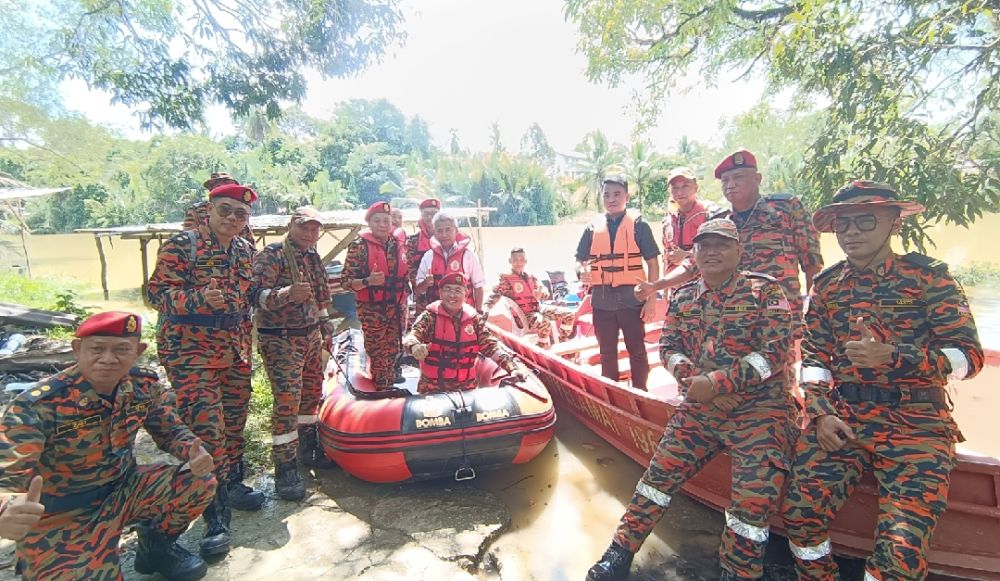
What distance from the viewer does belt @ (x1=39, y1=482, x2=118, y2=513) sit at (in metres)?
2.04

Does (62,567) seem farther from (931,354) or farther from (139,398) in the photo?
(931,354)

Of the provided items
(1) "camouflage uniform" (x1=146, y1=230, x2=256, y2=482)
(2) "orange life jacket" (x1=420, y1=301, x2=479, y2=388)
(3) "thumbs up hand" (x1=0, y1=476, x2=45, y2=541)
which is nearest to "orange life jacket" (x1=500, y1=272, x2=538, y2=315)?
(2) "orange life jacket" (x1=420, y1=301, x2=479, y2=388)

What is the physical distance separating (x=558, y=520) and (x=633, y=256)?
1970 mm

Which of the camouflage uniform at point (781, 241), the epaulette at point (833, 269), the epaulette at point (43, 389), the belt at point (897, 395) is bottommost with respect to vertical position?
the belt at point (897, 395)

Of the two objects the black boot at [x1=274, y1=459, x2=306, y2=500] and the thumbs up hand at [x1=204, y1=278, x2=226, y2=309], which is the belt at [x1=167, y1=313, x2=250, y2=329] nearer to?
the thumbs up hand at [x1=204, y1=278, x2=226, y2=309]

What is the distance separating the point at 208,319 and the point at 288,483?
1316 millimetres

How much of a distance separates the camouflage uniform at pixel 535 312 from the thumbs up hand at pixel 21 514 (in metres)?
5.08

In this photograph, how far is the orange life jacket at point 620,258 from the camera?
3.85 m

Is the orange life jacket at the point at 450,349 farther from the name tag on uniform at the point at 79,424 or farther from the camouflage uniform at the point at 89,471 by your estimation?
the name tag on uniform at the point at 79,424

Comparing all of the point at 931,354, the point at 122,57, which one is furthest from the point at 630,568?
the point at 122,57

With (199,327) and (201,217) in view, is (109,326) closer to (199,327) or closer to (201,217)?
(199,327)

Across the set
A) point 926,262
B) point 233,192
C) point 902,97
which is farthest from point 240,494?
point 902,97

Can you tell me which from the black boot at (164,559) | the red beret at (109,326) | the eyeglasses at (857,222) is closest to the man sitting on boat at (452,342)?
the black boot at (164,559)

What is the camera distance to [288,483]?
11.1 ft
